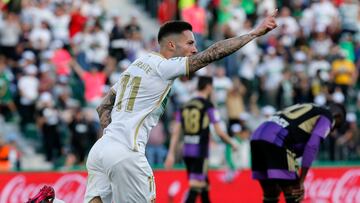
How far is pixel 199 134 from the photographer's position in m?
14.1

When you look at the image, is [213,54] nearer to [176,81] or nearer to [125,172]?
[125,172]

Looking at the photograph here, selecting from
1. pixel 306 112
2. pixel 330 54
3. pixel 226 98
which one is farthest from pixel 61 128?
pixel 306 112

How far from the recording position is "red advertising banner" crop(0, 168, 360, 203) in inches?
607

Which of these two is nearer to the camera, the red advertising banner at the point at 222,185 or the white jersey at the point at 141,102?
the white jersey at the point at 141,102

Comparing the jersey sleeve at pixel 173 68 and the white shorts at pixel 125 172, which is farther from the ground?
the jersey sleeve at pixel 173 68

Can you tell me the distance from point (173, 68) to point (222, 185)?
8.86 metres

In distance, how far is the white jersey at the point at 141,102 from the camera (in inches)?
318

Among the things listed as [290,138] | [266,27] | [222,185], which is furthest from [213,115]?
[266,27]

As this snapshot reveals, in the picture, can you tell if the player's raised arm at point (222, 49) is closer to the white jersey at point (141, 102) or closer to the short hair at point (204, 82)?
the white jersey at point (141, 102)

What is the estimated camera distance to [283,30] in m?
22.8

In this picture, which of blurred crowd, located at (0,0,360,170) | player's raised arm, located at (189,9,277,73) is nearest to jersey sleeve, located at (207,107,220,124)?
blurred crowd, located at (0,0,360,170)

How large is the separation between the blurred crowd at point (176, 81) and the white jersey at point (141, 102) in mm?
9297

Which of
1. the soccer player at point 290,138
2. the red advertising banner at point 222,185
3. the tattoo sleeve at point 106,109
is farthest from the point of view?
the red advertising banner at point 222,185

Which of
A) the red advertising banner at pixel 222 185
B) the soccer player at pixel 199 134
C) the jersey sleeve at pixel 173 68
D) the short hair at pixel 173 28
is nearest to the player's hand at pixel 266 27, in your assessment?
the jersey sleeve at pixel 173 68
